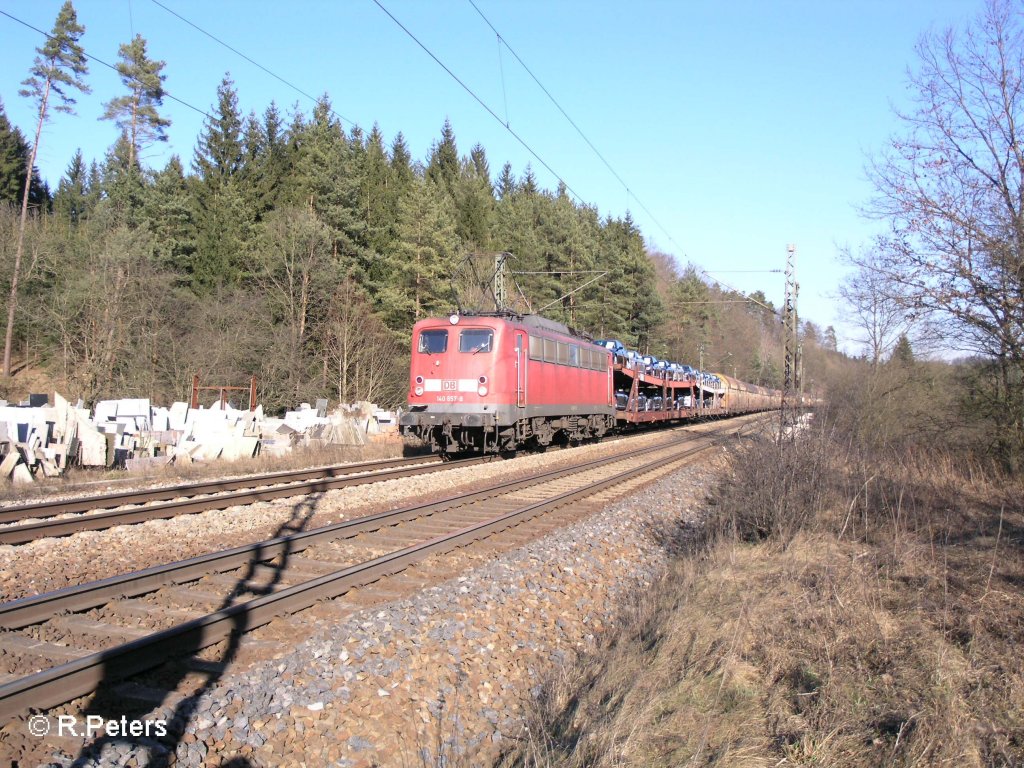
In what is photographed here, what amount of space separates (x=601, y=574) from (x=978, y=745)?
3.95 m

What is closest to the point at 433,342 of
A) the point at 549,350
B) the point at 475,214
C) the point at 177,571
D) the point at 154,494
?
the point at 549,350

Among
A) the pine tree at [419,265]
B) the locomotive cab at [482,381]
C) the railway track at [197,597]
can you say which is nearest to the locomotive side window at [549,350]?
the locomotive cab at [482,381]

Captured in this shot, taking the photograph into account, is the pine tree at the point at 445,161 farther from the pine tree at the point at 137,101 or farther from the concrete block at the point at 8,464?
the concrete block at the point at 8,464

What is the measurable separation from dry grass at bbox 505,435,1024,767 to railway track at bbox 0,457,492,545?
6230mm

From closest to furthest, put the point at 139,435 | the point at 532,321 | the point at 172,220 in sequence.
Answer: the point at 139,435 < the point at 532,321 < the point at 172,220

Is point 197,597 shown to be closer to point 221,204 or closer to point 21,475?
point 21,475

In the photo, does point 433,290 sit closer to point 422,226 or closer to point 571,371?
point 422,226

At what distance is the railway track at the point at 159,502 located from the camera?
812 cm

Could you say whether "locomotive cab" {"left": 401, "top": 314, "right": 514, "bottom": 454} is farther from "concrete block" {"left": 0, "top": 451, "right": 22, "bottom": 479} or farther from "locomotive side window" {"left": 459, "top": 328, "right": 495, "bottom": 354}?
"concrete block" {"left": 0, "top": 451, "right": 22, "bottom": 479}

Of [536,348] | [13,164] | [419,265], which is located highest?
[13,164]

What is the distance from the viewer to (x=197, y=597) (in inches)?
224

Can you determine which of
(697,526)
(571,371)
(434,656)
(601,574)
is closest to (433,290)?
(571,371)

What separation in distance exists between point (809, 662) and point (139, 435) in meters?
14.3

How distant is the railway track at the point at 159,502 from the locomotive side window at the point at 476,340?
2.95 metres
